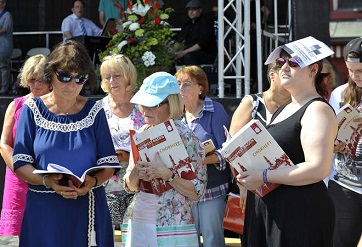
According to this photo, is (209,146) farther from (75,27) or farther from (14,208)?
(75,27)

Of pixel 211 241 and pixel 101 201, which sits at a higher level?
pixel 101 201

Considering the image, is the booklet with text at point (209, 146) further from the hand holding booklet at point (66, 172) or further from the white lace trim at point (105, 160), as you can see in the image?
the hand holding booklet at point (66, 172)

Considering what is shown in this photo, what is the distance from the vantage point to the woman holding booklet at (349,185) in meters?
5.25

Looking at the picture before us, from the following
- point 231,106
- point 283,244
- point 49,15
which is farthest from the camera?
point 49,15

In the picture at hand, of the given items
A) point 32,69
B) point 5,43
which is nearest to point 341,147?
point 32,69

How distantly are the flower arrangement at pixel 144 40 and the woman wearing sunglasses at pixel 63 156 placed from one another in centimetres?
466

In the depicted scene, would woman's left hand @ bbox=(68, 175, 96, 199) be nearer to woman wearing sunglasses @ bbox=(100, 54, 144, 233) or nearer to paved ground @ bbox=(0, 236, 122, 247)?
woman wearing sunglasses @ bbox=(100, 54, 144, 233)

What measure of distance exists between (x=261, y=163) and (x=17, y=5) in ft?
42.9

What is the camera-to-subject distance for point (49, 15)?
16.1 metres

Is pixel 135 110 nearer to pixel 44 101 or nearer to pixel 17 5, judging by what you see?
pixel 44 101

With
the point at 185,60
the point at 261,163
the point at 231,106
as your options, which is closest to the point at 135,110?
the point at 261,163

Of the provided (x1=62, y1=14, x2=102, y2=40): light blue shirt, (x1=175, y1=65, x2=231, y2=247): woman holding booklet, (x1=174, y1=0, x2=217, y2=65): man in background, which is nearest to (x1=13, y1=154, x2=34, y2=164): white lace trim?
(x1=175, y1=65, x2=231, y2=247): woman holding booklet

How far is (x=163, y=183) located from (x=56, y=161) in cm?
62

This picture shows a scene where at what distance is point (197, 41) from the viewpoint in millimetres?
11617
